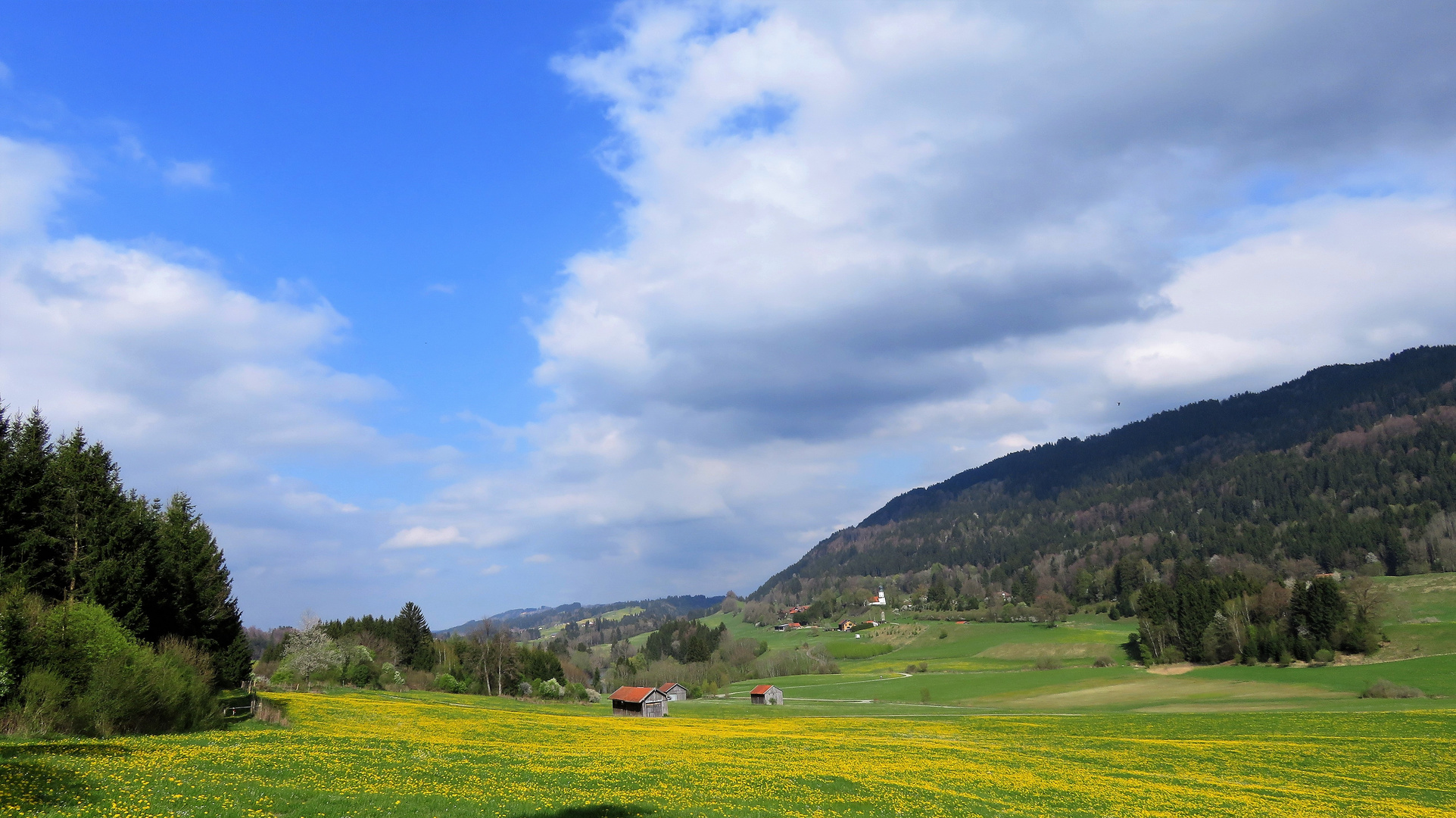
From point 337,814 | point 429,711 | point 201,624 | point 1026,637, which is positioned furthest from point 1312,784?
point 1026,637

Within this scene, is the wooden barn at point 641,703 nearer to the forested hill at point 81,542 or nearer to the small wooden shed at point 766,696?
the small wooden shed at point 766,696

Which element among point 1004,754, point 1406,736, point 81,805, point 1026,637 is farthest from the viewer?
point 1026,637

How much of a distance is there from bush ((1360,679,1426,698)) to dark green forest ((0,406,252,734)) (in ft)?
351

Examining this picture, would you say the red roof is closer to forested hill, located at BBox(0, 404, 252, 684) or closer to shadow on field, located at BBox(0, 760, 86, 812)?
forested hill, located at BBox(0, 404, 252, 684)

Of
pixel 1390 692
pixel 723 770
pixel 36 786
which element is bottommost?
pixel 1390 692

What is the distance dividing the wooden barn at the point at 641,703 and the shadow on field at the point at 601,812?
245 feet

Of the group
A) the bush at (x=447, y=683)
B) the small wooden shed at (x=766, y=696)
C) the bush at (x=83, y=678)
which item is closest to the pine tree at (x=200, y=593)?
the bush at (x=83, y=678)

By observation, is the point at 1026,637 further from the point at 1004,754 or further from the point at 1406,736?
the point at 1004,754

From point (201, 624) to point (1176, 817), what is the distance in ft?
200

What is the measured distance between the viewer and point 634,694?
317ft

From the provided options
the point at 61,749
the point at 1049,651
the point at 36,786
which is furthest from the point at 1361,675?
the point at 36,786

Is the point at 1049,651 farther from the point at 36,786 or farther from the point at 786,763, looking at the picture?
the point at 36,786

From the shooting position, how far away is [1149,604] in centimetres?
14312

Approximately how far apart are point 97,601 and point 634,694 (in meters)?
66.1
